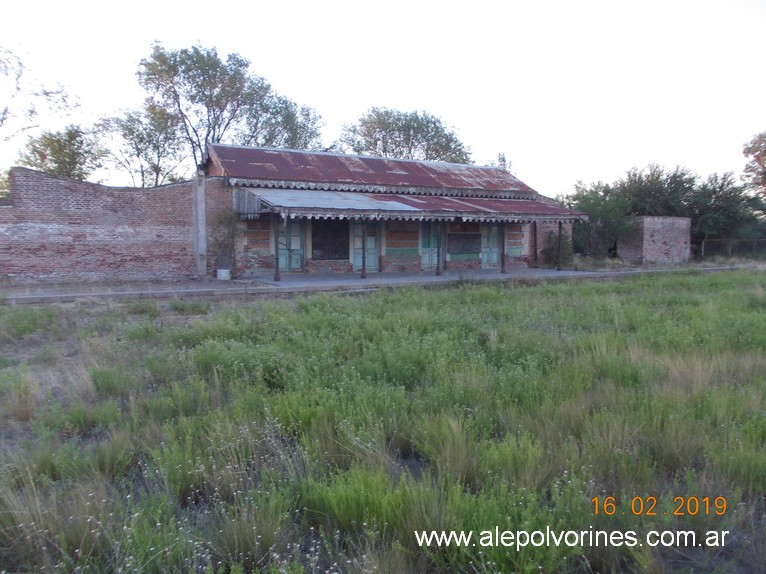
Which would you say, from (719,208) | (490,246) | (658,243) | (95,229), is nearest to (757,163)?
(719,208)

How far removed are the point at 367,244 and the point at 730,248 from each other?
947 inches

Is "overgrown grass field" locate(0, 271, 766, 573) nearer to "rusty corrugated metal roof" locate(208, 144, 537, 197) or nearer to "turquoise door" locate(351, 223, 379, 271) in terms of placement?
"rusty corrugated metal roof" locate(208, 144, 537, 197)

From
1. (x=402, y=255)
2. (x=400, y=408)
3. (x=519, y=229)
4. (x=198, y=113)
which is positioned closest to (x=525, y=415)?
(x=400, y=408)

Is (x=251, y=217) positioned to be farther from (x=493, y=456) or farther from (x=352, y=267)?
(x=493, y=456)

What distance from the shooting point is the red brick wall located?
17062 millimetres

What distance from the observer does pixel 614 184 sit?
35875mm

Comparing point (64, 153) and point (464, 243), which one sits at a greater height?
point (64, 153)

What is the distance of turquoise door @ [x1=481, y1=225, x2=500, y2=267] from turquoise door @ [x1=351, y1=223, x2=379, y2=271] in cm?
533

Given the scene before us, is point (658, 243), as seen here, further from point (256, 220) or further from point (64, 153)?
point (64, 153)

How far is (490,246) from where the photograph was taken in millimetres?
25422

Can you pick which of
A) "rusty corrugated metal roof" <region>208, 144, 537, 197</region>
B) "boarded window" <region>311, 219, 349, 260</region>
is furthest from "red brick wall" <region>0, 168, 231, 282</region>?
"boarded window" <region>311, 219, 349, 260</region>

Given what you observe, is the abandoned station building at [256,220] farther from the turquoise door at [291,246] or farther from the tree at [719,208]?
the tree at [719,208]

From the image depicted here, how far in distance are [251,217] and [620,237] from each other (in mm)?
20103

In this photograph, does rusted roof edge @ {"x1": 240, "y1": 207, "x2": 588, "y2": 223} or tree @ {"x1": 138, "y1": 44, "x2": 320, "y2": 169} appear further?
tree @ {"x1": 138, "y1": 44, "x2": 320, "y2": 169}
